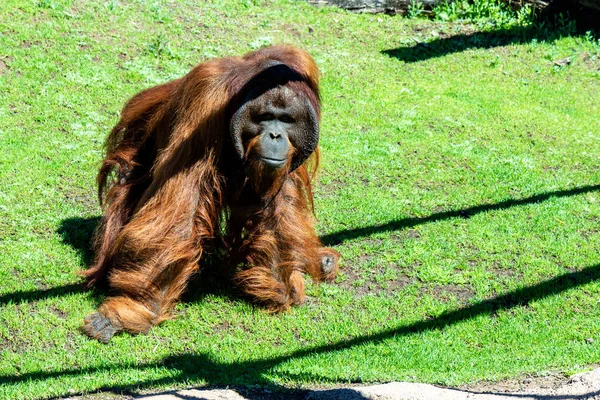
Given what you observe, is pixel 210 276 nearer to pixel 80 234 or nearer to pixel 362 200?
pixel 80 234

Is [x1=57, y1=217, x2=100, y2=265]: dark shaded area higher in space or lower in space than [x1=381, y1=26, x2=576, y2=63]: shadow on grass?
lower

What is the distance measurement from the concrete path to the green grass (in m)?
0.19

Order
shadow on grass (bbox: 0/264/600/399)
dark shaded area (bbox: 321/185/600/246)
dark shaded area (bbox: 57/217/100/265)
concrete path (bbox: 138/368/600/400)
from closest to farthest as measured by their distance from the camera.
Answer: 1. concrete path (bbox: 138/368/600/400)
2. shadow on grass (bbox: 0/264/600/399)
3. dark shaded area (bbox: 57/217/100/265)
4. dark shaded area (bbox: 321/185/600/246)

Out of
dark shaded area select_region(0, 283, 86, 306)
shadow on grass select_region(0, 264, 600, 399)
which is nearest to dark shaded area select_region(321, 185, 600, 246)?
shadow on grass select_region(0, 264, 600, 399)

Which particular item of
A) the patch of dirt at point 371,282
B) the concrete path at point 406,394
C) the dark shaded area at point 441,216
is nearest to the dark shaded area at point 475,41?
the dark shaded area at point 441,216

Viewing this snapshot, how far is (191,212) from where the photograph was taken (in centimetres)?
410

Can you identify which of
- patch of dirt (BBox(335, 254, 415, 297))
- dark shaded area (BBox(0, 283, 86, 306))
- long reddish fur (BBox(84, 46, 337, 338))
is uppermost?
long reddish fur (BBox(84, 46, 337, 338))

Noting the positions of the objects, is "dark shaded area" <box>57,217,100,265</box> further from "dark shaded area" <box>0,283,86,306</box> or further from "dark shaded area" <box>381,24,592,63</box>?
"dark shaded area" <box>381,24,592,63</box>

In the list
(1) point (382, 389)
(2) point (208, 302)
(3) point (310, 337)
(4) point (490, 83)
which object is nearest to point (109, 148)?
(2) point (208, 302)

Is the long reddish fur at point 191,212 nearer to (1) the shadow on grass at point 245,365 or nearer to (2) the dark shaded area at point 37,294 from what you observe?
(2) the dark shaded area at point 37,294

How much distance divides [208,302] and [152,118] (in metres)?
1.10

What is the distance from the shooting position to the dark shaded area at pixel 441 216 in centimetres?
524

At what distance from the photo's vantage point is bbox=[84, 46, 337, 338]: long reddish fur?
4.04 meters

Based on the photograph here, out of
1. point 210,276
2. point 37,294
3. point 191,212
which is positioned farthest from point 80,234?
point 191,212
